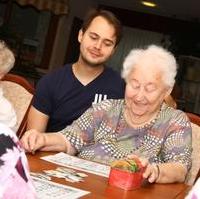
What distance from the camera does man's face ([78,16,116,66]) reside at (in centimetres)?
246

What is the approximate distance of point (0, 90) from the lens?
239 cm

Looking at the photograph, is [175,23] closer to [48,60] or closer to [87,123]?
[48,60]

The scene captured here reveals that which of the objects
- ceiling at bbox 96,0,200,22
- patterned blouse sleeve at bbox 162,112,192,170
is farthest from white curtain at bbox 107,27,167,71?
patterned blouse sleeve at bbox 162,112,192,170

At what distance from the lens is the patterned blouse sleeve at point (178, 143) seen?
1.93 m

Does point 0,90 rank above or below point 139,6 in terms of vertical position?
below

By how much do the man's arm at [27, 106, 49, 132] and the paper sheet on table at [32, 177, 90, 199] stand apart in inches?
38.0

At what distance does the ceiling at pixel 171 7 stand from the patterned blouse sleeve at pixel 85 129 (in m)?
6.16

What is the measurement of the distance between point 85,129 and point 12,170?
1.45 meters

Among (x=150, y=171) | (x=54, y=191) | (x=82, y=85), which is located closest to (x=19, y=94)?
(x=82, y=85)

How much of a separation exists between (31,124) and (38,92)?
6.7 inches

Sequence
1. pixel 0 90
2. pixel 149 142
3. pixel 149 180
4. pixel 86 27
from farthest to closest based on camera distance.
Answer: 1. pixel 86 27
2. pixel 0 90
3. pixel 149 142
4. pixel 149 180

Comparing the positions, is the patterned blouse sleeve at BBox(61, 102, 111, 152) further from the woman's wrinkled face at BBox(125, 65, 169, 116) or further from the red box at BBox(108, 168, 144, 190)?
the red box at BBox(108, 168, 144, 190)

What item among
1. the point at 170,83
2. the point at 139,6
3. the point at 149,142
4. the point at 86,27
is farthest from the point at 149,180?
the point at 139,6

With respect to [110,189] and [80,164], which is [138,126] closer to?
[80,164]
